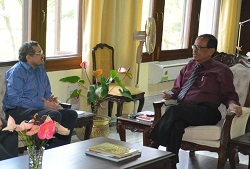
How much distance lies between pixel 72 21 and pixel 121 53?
0.78 metres

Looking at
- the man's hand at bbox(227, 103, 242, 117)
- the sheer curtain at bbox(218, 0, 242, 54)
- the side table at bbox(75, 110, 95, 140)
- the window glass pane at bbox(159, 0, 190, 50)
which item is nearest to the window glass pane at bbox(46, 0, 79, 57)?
the side table at bbox(75, 110, 95, 140)

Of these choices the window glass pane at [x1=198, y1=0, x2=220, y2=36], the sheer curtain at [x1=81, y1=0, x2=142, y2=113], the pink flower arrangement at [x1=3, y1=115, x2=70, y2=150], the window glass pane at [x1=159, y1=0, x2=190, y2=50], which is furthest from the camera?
the window glass pane at [x1=198, y1=0, x2=220, y2=36]

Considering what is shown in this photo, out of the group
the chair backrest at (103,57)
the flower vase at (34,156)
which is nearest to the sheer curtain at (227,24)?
the chair backrest at (103,57)

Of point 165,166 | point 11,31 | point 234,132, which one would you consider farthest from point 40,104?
point 234,132

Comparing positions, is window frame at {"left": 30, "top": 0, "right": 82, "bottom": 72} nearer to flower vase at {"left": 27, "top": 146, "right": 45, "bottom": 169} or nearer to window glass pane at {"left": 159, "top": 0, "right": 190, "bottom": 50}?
window glass pane at {"left": 159, "top": 0, "right": 190, "bottom": 50}

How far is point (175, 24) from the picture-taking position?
7.88 metres

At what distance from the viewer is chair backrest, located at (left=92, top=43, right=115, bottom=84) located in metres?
5.83

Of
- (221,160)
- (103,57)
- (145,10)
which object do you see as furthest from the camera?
(145,10)

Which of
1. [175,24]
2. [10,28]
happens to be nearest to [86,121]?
[10,28]

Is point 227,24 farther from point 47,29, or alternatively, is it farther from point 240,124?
point 240,124

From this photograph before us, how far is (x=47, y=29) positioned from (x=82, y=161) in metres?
2.74

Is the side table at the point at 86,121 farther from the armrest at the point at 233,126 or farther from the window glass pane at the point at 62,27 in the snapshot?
the armrest at the point at 233,126

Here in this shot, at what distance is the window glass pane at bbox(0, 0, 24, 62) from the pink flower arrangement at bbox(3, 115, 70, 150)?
8.25ft

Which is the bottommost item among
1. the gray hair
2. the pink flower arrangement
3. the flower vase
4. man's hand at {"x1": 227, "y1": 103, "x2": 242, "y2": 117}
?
the flower vase
